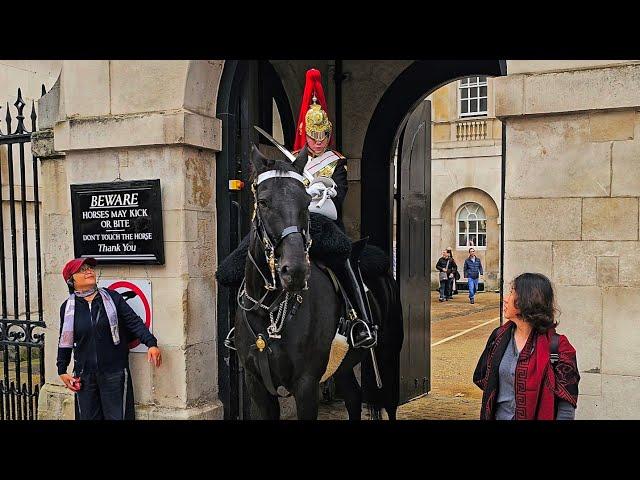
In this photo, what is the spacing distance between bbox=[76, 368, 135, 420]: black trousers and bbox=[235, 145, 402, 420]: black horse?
103 centimetres

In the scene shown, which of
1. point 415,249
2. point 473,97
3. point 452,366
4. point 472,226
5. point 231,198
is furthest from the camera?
point 472,226

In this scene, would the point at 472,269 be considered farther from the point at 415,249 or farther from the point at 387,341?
the point at 387,341

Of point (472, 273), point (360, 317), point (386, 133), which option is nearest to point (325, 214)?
point (360, 317)

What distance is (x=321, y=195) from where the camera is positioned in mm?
4996

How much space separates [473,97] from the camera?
24672 mm

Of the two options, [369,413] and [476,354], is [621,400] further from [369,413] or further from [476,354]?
[476,354]

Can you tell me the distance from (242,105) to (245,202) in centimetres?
81

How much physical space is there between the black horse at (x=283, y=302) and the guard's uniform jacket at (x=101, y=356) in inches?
36.8

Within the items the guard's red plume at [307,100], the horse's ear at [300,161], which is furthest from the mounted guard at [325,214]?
the horse's ear at [300,161]

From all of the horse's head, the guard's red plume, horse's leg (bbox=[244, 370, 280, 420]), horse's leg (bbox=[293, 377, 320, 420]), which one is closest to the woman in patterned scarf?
the horse's head

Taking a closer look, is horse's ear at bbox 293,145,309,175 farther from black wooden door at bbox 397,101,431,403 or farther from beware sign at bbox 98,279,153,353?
black wooden door at bbox 397,101,431,403

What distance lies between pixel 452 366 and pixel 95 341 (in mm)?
6742

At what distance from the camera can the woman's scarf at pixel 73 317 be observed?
16.2 feet
